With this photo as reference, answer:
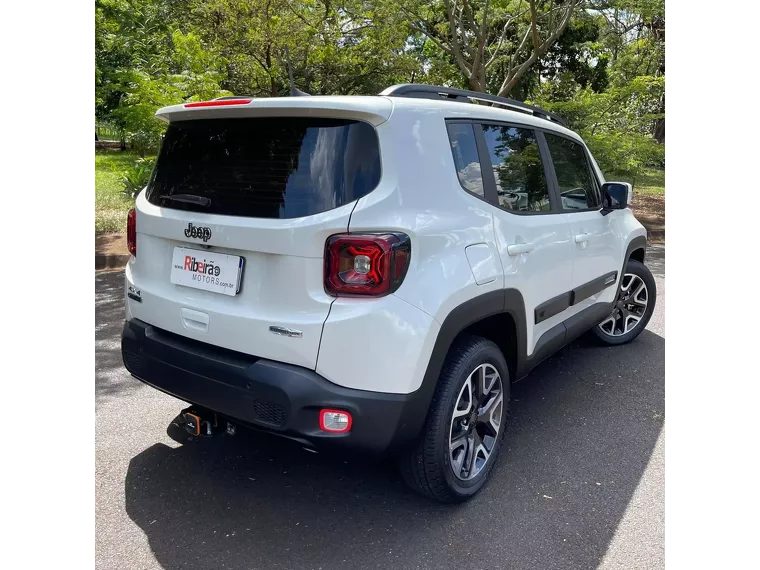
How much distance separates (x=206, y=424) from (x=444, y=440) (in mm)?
1103

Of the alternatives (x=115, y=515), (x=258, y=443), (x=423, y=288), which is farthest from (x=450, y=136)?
(x=115, y=515)

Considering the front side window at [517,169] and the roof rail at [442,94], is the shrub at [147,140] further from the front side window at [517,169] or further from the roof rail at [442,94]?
the front side window at [517,169]

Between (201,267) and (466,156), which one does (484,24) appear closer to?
(466,156)

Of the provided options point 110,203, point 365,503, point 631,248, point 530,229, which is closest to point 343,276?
point 365,503

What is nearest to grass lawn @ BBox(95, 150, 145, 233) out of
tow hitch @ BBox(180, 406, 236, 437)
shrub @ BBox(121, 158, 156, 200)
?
shrub @ BBox(121, 158, 156, 200)

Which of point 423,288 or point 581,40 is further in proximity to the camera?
point 581,40

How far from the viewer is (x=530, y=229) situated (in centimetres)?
321

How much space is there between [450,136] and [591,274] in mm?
1835

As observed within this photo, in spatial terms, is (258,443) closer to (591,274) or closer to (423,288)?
(423,288)

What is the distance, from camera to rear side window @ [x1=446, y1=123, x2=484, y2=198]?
2787 mm

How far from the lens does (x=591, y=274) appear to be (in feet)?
13.3

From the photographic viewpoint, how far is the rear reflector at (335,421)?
2.30m

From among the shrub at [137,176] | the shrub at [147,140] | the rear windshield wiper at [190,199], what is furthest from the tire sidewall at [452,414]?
the shrub at [137,176]
